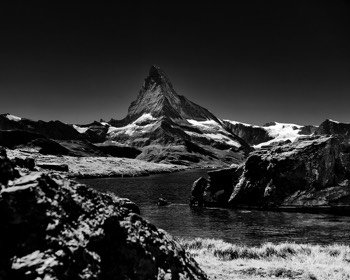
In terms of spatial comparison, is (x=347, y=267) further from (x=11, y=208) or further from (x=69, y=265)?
(x=11, y=208)

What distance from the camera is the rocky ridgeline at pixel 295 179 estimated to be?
193 feet

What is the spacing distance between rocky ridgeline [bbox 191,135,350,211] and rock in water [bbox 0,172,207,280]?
53951mm

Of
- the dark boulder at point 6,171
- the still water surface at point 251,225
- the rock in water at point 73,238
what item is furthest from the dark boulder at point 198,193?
the dark boulder at point 6,171

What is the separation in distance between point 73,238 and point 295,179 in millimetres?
58347

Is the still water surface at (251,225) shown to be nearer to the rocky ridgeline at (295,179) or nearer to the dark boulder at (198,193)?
the dark boulder at (198,193)

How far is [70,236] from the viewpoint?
6.56 m

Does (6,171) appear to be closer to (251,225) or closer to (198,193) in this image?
(251,225)

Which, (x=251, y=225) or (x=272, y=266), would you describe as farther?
(x=251, y=225)

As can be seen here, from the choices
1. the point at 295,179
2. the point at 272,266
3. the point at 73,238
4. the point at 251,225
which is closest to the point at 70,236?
the point at 73,238

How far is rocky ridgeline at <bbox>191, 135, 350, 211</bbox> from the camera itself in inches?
2318

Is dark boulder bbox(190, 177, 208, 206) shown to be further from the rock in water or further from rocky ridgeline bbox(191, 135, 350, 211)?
the rock in water

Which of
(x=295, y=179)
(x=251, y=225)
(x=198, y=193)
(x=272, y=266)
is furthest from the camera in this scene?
(x=198, y=193)

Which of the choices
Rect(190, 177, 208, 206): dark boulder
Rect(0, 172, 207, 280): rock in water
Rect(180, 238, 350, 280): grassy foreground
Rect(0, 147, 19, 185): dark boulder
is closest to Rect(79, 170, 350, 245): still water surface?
Rect(190, 177, 208, 206): dark boulder

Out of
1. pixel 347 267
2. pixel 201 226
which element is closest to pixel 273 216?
pixel 201 226
